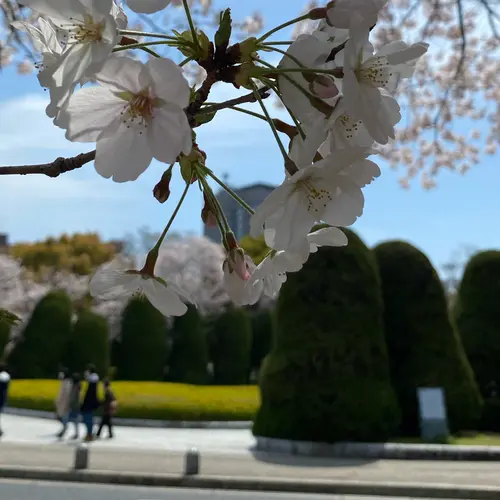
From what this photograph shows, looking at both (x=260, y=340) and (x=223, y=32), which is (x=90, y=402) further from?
(x=223, y=32)

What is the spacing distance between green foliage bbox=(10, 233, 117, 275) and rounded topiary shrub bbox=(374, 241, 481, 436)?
3320 cm

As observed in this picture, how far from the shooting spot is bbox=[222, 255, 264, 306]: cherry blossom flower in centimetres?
117

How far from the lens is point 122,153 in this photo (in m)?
0.87

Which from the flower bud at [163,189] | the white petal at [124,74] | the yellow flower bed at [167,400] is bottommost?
the flower bud at [163,189]

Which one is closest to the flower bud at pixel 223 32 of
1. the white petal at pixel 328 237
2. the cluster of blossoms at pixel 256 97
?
the cluster of blossoms at pixel 256 97

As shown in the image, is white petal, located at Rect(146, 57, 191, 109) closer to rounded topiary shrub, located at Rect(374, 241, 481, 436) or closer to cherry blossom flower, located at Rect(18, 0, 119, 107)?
cherry blossom flower, located at Rect(18, 0, 119, 107)

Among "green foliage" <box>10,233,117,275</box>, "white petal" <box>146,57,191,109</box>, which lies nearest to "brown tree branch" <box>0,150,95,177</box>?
"white petal" <box>146,57,191,109</box>

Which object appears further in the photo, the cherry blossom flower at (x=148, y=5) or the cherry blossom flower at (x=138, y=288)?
the cherry blossom flower at (x=138, y=288)

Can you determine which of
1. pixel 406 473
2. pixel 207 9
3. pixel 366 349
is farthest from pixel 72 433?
pixel 207 9

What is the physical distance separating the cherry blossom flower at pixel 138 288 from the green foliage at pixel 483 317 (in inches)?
497

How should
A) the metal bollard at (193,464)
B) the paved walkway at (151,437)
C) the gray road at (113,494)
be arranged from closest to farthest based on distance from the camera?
the gray road at (113,494), the metal bollard at (193,464), the paved walkway at (151,437)

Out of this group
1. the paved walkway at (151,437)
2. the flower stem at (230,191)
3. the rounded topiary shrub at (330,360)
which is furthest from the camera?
the paved walkway at (151,437)

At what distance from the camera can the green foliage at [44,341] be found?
21.7 metres

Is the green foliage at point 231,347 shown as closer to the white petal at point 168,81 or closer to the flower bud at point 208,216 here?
the flower bud at point 208,216
